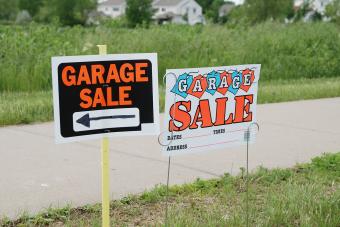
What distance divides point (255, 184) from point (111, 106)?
222 centimetres

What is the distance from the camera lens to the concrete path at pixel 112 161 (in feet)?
17.1

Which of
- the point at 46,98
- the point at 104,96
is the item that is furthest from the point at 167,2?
the point at 104,96

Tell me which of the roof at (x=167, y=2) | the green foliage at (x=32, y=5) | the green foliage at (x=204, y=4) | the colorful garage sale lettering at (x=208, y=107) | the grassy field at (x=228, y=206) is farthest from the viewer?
the green foliage at (x=204, y=4)

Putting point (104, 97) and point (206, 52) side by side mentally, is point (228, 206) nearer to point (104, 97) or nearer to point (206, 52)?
point (104, 97)

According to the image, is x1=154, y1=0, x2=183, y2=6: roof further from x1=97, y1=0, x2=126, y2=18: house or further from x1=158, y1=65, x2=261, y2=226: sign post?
x1=158, y1=65, x2=261, y2=226: sign post

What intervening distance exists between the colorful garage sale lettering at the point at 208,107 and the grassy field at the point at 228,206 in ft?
1.85

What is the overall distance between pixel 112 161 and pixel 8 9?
8379 cm

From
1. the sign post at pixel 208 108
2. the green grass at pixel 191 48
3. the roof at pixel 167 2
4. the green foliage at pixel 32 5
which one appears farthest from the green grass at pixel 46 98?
the roof at pixel 167 2

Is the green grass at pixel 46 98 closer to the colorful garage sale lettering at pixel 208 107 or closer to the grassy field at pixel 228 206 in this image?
the grassy field at pixel 228 206

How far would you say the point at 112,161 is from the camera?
645cm

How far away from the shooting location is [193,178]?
19.2 ft

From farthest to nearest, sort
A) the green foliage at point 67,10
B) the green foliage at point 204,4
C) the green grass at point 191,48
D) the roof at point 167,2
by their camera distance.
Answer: the green foliage at point 204,4, the roof at point 167,2, the green foliage at point 67,10, the green grass at point 191,48

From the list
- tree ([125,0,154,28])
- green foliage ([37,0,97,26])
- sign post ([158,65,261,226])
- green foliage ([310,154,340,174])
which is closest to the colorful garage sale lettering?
sign post ([158,65,261,226])

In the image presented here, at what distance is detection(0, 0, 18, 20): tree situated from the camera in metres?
84.7
